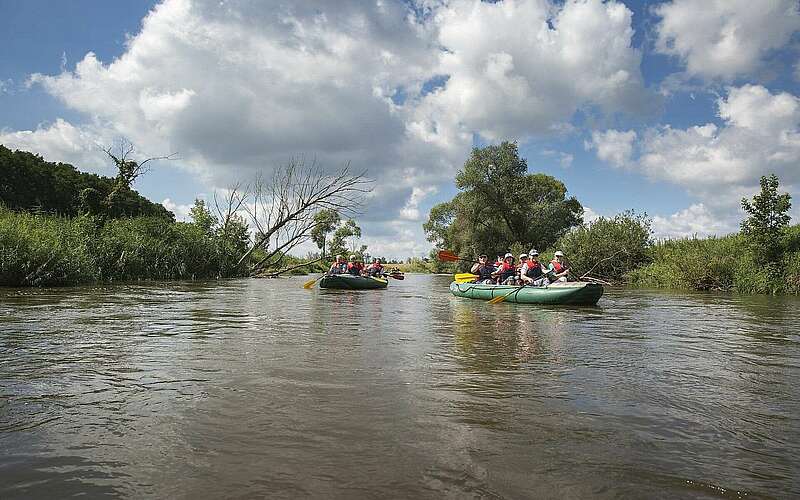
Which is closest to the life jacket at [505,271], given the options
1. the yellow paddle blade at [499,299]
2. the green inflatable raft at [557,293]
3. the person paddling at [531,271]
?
the person paddling at [531,271]

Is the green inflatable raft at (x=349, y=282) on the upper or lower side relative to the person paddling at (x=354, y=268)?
lower

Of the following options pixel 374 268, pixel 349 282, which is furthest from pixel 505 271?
pixel 374 268

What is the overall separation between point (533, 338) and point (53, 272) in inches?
549

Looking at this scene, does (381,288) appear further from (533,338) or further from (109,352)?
(109,352)

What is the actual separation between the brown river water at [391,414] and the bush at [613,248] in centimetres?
1894

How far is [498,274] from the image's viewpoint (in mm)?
15586

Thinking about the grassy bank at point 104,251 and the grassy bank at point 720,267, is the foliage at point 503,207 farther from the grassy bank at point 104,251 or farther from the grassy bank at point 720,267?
the grassy bank at point 104,251

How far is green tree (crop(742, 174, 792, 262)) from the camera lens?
17828 millimetres

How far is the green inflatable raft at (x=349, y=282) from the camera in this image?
19.4 m

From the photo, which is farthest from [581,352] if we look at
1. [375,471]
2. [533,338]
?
[375,471]

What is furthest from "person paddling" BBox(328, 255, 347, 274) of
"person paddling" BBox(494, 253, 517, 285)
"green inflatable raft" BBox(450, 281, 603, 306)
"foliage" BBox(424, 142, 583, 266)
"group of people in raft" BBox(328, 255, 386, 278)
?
"foliage" BBox(424, 142, 583, 266)

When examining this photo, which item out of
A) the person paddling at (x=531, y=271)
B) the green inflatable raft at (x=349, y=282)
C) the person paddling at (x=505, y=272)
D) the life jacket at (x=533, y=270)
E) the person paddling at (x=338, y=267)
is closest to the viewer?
the person paddling at (x=531, y=271)

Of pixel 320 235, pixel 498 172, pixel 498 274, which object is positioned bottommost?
pixel 498 274

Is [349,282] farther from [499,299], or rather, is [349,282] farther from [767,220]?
[767,220]
